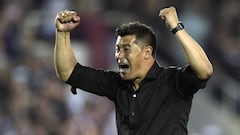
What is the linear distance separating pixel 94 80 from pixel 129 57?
43 centimetres

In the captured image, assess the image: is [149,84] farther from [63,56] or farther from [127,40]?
[63,56]

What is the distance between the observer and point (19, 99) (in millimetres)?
10336

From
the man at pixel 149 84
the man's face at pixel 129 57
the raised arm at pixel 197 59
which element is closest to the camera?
the raised arm at pixel 197 59

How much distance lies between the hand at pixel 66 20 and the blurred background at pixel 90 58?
3757 mm

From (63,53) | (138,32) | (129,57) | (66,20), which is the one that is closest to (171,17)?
(138,32)

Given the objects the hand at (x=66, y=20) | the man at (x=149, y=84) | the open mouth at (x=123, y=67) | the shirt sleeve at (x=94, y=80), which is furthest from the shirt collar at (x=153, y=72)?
the hand at (x=66, y=20)

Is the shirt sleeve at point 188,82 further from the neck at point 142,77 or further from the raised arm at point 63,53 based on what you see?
the raised arm at point 63,53

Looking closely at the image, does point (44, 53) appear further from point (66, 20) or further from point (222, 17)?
point (66, 20)

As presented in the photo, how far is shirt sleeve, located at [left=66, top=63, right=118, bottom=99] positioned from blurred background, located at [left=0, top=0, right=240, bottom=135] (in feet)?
11.9

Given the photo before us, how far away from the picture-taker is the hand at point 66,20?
6203mm

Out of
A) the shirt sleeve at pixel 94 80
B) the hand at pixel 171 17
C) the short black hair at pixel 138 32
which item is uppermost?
the hand at pixel 171 17

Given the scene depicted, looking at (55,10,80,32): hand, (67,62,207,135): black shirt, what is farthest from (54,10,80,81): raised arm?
(67,62,207,135): black shirt

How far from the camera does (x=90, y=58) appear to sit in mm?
11812

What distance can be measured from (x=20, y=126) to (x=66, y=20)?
13.2 feet
